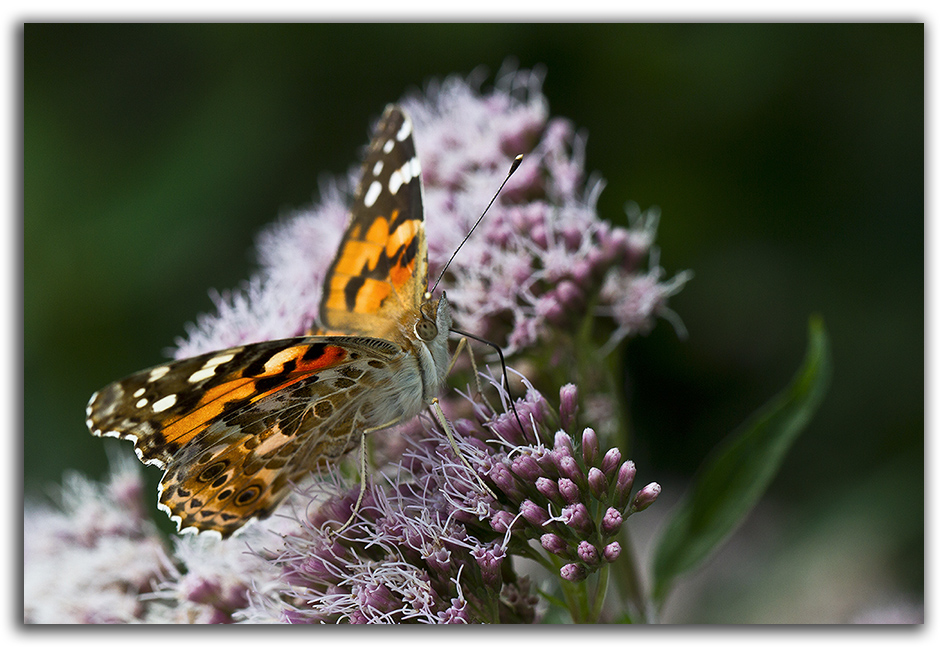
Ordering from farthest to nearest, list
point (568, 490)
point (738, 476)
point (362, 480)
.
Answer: point (738, 476)
point (362, 480)
point (568, 490)

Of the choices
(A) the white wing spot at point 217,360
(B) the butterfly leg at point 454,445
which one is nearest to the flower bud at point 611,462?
(B) the butterfly leg at point 454,445

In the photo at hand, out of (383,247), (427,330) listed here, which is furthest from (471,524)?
(383,247)

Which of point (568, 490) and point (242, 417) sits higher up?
point (242, 417)

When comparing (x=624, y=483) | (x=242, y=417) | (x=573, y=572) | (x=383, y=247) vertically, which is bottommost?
(x=573, y=572)

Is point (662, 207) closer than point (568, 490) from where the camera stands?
No

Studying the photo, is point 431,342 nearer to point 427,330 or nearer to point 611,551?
point 427,330

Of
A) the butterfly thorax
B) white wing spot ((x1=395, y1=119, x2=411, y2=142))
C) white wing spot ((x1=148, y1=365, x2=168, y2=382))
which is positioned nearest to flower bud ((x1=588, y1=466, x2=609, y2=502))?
the butterfly thorax

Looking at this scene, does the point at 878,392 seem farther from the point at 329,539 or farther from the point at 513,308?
the point at 329,539

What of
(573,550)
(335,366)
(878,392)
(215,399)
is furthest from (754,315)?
(215,399)
